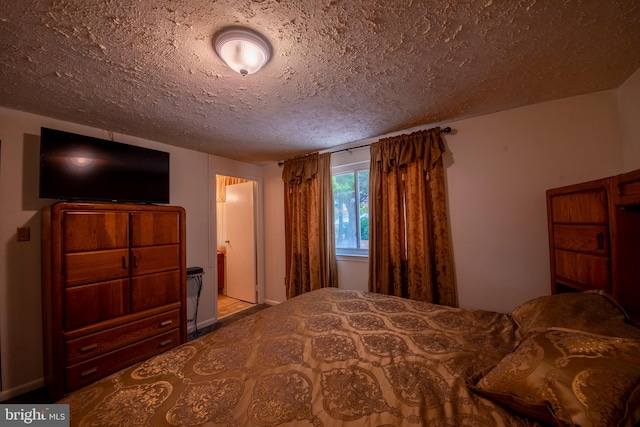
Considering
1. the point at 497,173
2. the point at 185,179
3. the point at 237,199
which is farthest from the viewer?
the point at 237,199

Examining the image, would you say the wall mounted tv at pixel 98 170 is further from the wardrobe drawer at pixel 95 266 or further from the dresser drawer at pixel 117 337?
the dresser drawer at pixel 117 337

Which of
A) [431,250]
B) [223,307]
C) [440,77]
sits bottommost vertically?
[223,307]

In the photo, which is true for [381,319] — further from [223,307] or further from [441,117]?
[223,307]

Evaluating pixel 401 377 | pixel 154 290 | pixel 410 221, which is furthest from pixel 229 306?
pixel 401 377

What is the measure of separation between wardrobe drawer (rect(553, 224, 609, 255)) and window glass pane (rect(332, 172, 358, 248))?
198cm

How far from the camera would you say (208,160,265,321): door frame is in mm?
3383

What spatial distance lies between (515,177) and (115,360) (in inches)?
151

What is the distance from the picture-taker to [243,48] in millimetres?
1311

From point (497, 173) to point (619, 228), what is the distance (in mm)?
1116

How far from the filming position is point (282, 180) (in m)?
3.80

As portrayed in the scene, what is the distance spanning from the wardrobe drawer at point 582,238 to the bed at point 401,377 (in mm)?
408

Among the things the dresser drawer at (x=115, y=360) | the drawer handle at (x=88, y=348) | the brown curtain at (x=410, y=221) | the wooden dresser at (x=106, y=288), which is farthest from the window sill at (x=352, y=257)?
the drawer handle at (x=88, y=348)

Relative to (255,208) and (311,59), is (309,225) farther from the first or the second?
(311,59)

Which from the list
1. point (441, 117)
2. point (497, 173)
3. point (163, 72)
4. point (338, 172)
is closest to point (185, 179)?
point (163, 72)
